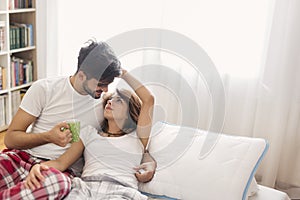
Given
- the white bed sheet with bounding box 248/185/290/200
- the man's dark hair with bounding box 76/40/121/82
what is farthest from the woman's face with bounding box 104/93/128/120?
the white bed sheet with bounding box 248/185/290/200

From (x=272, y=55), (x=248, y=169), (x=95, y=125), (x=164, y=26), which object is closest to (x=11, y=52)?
(x=164, y=26)

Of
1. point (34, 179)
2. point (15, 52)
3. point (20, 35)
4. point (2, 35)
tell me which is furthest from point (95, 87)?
point (15, 52)

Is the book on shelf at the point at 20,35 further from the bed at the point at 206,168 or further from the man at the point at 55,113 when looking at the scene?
the bed at the point at 206,168

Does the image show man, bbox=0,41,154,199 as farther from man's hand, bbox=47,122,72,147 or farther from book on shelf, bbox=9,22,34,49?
book on shelf, bbox=9,22,34,49

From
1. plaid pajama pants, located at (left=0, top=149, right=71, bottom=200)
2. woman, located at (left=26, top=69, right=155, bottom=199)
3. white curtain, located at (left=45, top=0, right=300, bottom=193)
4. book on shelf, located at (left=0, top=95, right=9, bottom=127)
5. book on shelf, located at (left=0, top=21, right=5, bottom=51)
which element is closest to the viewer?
plaid pajama pants, located at (left=0, top=149, right=71, bottom=200)

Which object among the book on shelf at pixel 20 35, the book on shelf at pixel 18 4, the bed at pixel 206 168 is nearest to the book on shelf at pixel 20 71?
the book on shelf at pixel 20 35

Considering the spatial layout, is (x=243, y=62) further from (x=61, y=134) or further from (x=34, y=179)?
(x=34, y=179)

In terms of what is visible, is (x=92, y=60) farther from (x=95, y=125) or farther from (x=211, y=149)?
(x=211, y=149)

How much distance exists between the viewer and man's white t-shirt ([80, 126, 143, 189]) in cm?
174

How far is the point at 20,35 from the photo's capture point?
124 inches

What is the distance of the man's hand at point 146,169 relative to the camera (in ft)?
5.83

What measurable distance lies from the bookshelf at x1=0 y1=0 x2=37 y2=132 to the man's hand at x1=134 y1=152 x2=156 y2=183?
164cm

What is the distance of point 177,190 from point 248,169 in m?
0.32

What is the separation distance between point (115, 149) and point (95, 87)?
29cm
